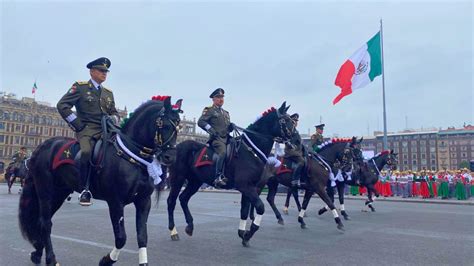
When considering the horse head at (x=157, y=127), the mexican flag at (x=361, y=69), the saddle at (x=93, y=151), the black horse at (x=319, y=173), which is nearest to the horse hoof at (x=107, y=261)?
the saddle at (x=93, y=151)

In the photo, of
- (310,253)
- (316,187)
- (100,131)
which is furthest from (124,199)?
(316,187)

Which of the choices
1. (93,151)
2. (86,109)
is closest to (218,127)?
(86,109)

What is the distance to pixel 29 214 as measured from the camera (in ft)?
22.1

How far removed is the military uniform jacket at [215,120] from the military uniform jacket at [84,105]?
3459mm

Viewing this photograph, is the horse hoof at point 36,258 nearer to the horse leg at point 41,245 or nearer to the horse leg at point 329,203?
the horse leg at point 41,245

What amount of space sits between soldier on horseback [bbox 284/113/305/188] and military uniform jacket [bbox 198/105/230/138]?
1653mm

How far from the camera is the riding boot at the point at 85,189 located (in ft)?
19.1

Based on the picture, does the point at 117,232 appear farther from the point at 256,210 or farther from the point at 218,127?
the point at 218,127

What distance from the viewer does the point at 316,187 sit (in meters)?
11.6

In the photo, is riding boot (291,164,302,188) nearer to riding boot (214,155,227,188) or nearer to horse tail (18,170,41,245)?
riding boot (214,155,227,188)

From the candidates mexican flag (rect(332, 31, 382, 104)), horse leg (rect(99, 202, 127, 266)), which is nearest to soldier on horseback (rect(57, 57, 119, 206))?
horse leg (rect(99, 202, 127, 266))

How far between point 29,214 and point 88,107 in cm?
219

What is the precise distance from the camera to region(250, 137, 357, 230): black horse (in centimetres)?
1148

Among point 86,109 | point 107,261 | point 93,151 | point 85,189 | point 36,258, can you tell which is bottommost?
point 36,258
